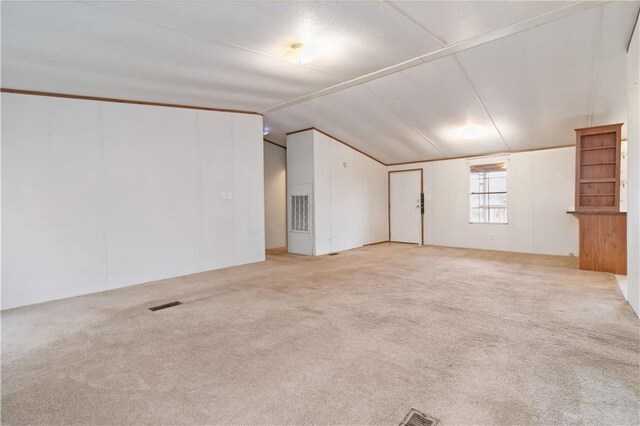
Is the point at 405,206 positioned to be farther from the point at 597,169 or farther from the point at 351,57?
the point at 351,57

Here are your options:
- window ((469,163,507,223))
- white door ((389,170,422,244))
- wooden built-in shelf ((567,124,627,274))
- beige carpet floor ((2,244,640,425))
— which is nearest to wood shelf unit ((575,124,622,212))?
wooden built-in shelf ((567,124,627,274))

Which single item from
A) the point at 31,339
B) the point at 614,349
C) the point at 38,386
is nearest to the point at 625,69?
the point at 614,349

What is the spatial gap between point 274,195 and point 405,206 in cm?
369

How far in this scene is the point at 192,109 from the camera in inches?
218

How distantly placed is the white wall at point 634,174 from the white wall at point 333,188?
5014 mm

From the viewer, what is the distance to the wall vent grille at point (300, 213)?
734cm

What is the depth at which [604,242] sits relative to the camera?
5.19m

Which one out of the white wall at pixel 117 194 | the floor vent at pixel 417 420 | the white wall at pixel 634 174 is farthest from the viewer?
the white wall at pixel 117 194

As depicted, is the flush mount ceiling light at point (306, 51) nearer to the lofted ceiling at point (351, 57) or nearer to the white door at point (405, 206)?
the lofted ceiling at point (351, 57)

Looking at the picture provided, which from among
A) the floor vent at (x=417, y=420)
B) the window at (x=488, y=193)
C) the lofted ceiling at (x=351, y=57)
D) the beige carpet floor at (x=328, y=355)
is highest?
the lofted ceiling at (x=351, y=57)

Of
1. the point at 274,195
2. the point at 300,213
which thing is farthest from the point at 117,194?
the point at 274,195

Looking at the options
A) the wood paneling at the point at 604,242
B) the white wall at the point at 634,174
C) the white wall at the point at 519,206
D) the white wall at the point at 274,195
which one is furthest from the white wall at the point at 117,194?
the wood paneling at the point at 604,242

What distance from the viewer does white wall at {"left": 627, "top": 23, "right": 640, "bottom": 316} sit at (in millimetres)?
3141

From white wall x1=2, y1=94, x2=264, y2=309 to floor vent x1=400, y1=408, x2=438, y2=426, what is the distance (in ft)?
14.8
